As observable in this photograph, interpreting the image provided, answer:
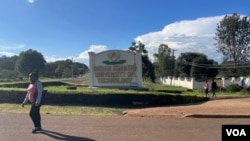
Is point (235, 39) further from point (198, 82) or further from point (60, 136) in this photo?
point (60, 136)

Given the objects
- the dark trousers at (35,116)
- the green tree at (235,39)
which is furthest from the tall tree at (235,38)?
the dark trousers at (35,116)

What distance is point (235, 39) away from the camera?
71.1 metres

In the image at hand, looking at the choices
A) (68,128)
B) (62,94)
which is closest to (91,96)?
(62,94)

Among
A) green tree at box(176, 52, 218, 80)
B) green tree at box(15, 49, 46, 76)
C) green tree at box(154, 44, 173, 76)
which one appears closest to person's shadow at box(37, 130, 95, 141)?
green tree at box(176, 52, 218, 80)

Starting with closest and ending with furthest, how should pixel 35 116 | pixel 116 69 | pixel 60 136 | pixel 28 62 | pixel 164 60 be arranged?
pixel 60 136
pixel 35 116
pixel 116 69
pixel 164 60
pixel 28 62

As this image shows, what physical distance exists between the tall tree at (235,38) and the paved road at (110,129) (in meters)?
59.8

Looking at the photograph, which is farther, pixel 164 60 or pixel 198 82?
pixel 164 60

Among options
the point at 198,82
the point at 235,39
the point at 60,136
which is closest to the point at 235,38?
the point at 235,39

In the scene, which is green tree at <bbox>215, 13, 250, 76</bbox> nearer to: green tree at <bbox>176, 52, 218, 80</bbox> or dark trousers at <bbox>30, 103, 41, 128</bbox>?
green tree at <bbox>176, 52, 218, 80</bbox>

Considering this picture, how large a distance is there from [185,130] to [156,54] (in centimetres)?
7282

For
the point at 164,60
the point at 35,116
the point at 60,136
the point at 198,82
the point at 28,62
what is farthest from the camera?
the point at 28,62

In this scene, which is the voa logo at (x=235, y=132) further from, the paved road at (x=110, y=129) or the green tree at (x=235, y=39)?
the green tree at (x=235, y=39)

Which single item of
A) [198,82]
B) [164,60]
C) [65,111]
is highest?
[164,60]

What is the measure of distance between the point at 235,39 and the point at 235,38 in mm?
205
